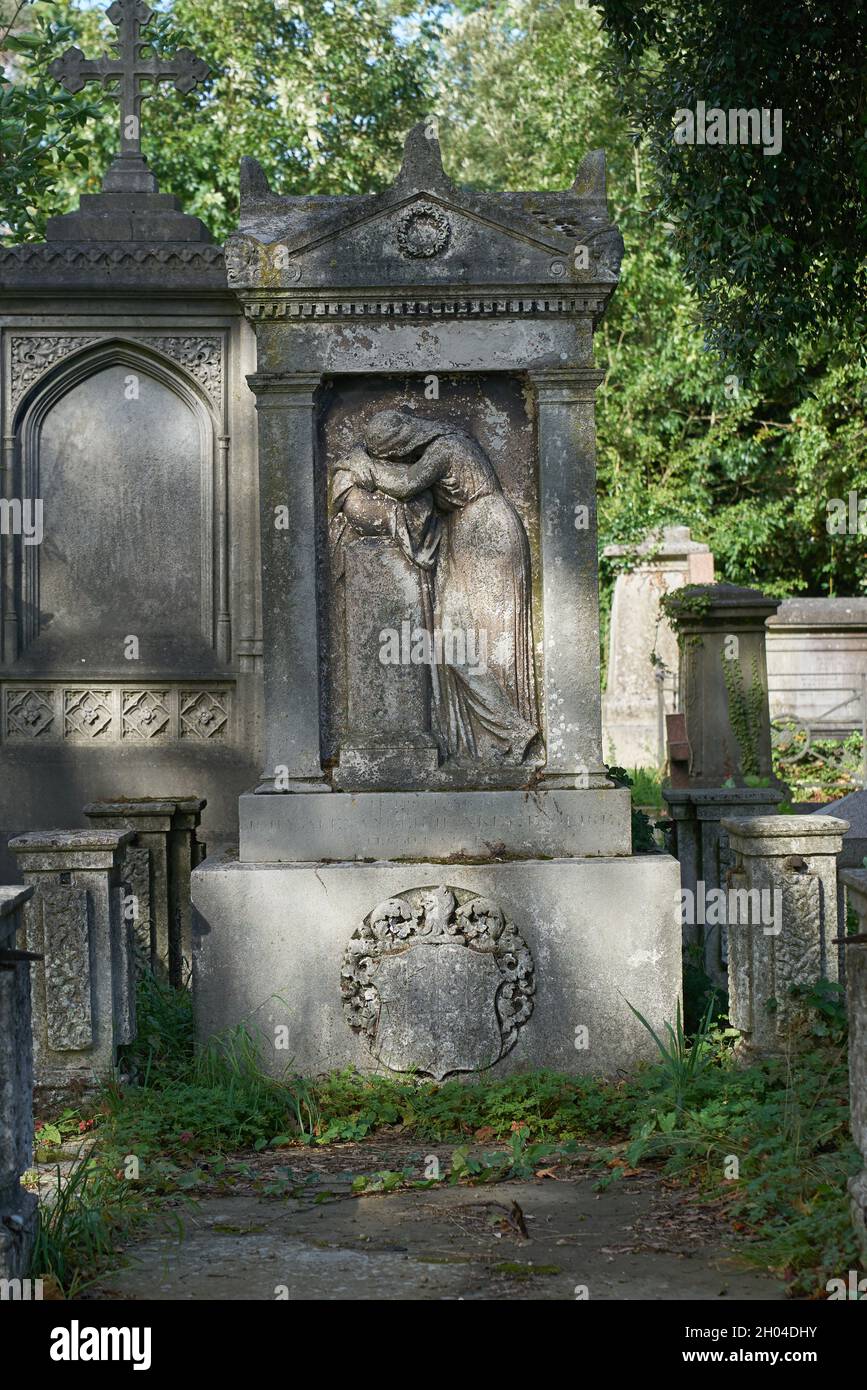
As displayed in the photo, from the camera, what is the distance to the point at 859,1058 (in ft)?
13.0

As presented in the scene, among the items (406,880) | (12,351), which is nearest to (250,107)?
(12,351)

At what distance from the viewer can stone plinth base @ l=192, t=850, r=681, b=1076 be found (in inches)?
234

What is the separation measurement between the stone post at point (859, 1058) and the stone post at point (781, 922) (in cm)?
170

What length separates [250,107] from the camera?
1952 centimetres

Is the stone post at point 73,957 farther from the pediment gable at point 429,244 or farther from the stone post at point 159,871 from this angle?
the pediment gable at point 429,244

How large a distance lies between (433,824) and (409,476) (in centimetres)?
143

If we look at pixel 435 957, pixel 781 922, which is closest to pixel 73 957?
pixel 435 957

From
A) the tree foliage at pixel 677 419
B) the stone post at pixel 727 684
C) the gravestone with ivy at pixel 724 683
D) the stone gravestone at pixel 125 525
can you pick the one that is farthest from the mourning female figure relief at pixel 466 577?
the tree foliage at pixel 677 419

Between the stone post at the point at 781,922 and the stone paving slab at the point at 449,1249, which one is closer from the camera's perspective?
the stone paving slab at the point at 449,1249

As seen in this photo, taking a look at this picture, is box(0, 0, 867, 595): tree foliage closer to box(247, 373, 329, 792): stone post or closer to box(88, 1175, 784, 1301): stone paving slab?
box(247, 373, 329, 792): stone post

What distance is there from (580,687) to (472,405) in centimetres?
128

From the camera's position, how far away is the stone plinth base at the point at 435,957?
19.5 ft

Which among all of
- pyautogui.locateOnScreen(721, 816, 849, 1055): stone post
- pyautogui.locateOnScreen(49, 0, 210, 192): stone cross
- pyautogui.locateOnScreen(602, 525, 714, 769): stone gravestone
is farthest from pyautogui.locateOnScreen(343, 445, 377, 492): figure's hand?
pyautogui.locateOnScreen(602, 525, 714, 769): stone gravestone
